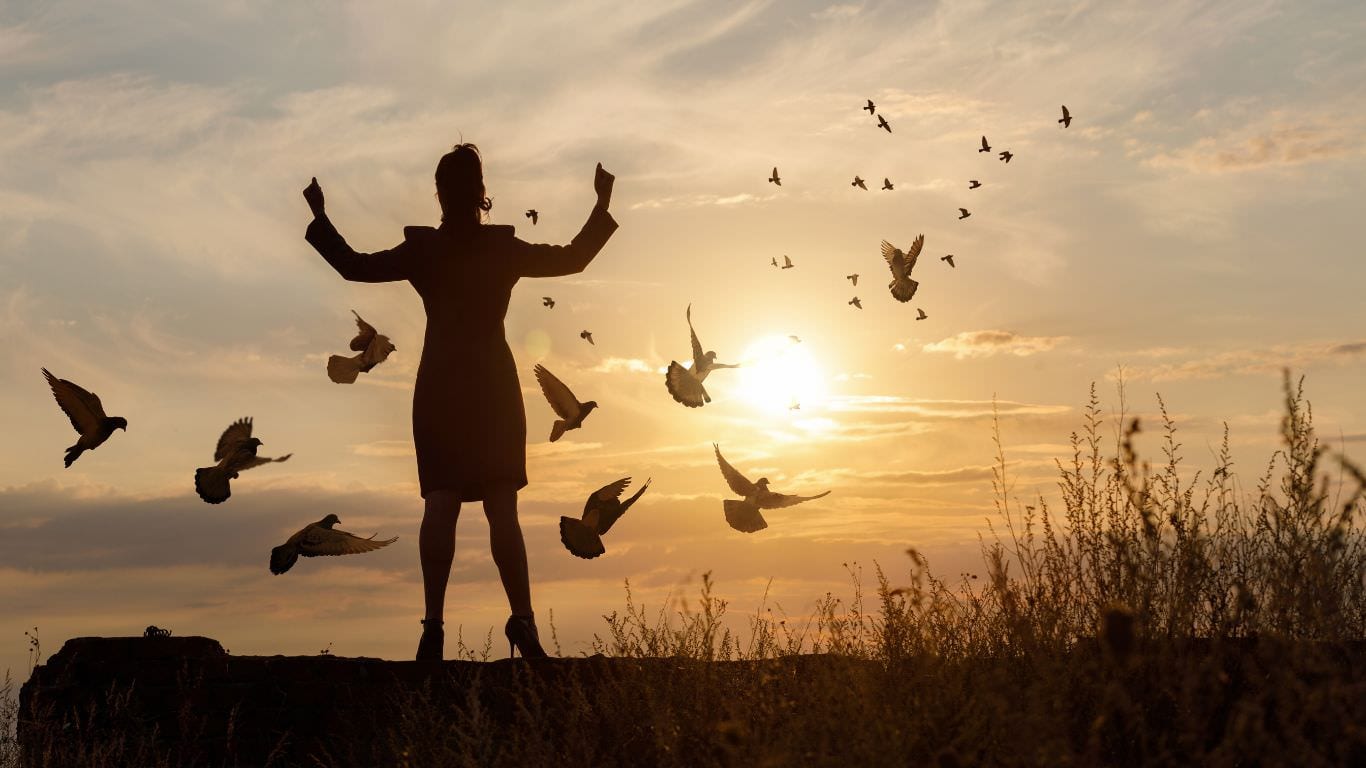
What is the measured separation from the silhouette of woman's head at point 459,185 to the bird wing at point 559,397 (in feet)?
3.68

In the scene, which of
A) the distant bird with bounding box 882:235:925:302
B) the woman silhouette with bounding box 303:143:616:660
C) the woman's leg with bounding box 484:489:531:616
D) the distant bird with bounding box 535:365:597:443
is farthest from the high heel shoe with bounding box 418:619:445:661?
the distant bird with bounding box 882:235:925:302

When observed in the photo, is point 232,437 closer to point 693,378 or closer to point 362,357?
point 362,357

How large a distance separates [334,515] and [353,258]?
153 centimetres

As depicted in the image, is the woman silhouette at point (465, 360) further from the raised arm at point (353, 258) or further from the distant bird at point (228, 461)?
the distant bird at point (228, 461)

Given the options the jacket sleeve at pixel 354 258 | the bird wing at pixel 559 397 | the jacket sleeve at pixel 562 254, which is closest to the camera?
the jacket sleeve at pixel 354 258

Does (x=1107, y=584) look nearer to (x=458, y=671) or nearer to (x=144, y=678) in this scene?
(x=458, y=671)

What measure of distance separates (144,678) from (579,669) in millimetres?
2665

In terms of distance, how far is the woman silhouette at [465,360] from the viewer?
686 cm

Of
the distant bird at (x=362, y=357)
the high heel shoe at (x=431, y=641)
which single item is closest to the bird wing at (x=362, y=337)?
the distant bird at (x=362, y=357)

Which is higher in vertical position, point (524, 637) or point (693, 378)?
point (693, 378)

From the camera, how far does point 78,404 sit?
24.6 ft

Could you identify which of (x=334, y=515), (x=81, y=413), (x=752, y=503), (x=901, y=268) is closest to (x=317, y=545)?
(x=334, y=515)

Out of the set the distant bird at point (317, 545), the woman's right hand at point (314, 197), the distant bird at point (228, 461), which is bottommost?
the distant bird at point (317, 545)

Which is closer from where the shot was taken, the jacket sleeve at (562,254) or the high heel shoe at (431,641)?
the high heel shoe at (431,641)
